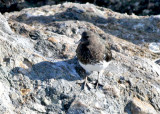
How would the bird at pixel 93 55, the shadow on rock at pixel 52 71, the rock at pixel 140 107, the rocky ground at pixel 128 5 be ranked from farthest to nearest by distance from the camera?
the rocky ground at pixel 128 5
the bird at pixel 93 55
the shadow on rock at pixel 52 71
the rock at pixel 140 107

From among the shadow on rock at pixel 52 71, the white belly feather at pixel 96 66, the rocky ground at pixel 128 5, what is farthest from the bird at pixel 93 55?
the rocky ground at pixel 128 5

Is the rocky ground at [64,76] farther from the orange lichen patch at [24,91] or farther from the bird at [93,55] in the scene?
the bird at [93,55]

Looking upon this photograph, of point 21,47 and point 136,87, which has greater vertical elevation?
point 21,47

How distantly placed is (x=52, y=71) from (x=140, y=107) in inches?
65.6

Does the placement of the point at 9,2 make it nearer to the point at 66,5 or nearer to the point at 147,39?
the point at 66,5

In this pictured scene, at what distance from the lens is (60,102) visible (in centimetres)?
412

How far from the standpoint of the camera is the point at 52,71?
448 cm

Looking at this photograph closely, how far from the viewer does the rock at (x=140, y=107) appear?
166 inches

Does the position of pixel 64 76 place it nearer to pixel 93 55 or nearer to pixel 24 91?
pixel 93 55

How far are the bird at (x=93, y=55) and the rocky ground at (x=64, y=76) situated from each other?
0.24 metres

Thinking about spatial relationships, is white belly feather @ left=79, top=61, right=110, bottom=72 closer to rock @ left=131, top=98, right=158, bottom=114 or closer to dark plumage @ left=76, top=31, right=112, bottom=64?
dark plumage @ left=76, top=31, right=112, bottom=64

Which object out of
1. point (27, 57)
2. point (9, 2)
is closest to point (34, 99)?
point (27, 57)

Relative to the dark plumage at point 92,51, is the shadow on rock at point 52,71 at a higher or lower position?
lower

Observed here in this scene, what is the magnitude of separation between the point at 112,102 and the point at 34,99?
132 centimetres
